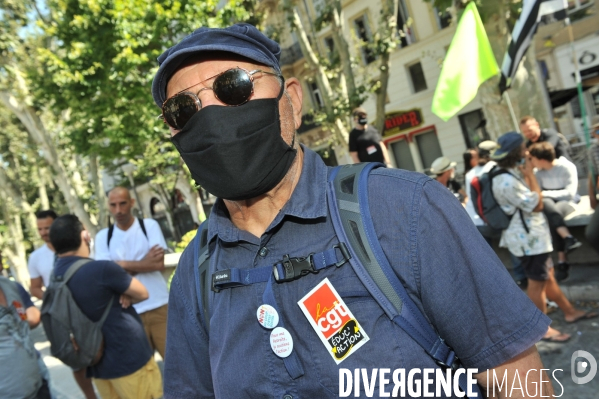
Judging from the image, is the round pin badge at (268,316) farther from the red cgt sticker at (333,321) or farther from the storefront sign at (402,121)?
the storefront sign at (402,121)

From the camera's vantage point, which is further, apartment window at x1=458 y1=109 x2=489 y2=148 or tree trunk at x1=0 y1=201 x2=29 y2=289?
tree trunk at x1=0 y1=201 x2=29 y2=289

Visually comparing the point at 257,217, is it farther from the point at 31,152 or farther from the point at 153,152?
the point at 31,152

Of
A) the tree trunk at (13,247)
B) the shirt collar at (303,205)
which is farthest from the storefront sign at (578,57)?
the tree trunk at (13,247)

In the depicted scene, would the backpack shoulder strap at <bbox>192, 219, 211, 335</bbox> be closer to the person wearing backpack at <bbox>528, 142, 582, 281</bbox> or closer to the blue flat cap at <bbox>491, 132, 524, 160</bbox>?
the blue flat cap at <bbox>491, 132, 524, 160</bbox>

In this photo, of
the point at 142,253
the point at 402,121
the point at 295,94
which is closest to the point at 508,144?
the point at 295,94

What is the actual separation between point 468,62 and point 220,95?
15.3 feet

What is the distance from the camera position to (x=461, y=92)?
5.52 meters

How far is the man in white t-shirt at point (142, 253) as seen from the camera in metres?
4.29

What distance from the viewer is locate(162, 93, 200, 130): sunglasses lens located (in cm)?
146

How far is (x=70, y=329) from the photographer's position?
3.45 metres

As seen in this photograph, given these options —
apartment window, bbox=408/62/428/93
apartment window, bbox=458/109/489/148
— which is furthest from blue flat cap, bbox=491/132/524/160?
apartment window, bbox=408/62/428/93

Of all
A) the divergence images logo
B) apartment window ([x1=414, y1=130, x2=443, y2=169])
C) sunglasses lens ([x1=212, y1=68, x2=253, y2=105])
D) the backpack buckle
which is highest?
sunglasses lens ([x1=212, y1=68, x2=253, y2=105])

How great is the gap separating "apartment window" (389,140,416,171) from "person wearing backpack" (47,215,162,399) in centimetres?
2041

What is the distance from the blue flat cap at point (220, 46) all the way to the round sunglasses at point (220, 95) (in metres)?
0.05
